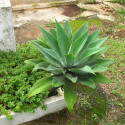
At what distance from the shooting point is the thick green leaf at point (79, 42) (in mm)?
2133

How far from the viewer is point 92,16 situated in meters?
5.80

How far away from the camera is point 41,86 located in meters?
2.18

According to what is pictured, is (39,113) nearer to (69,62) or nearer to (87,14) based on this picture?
(69,62)

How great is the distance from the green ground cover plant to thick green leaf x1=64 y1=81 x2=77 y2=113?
1.12ft

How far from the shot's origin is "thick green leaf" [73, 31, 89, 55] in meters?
2.13

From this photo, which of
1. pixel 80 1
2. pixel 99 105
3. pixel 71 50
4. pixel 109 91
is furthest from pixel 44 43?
pixel 80 1

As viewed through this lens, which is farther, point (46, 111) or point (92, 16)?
point (92, 16)

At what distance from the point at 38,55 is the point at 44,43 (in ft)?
2.07

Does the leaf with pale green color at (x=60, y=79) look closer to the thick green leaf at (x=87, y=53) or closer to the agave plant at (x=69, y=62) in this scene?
the agave plant at (x=69, y=62)

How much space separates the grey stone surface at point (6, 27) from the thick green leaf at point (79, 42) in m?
1.27

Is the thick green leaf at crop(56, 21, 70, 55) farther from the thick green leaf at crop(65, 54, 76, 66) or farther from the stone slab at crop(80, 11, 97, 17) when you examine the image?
the stone slab at crop(80, 11, 97, 17)

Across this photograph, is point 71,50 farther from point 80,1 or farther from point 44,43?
point 80,1

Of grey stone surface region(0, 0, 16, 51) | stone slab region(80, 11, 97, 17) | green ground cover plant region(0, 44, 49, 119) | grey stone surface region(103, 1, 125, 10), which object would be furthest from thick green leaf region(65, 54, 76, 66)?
grey stone surface region(103, 1, 125, 10)

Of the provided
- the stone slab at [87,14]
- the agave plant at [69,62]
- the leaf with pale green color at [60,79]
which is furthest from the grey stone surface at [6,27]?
the stone slab at [87,14]
